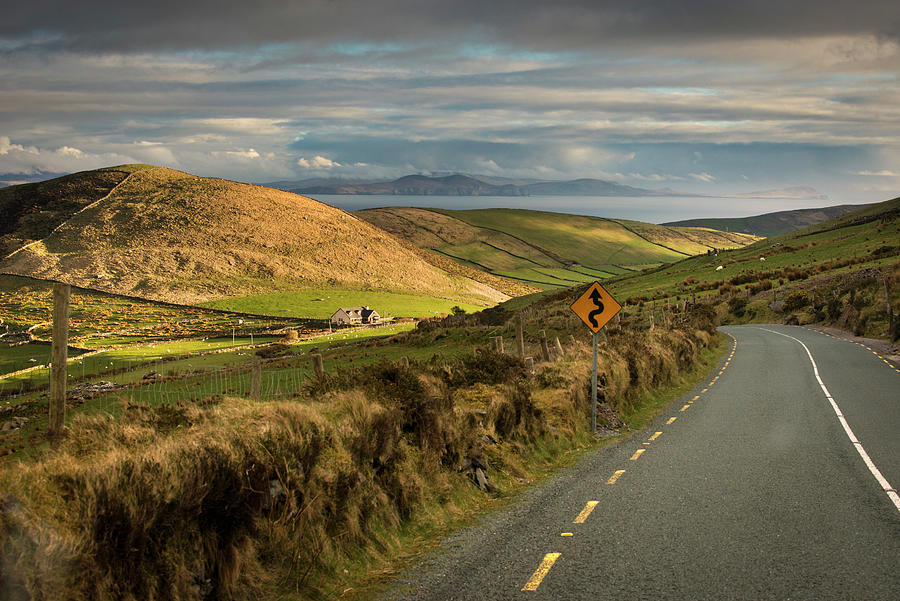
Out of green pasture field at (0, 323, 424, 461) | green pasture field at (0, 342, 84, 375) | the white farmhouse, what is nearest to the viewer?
green pasture field at (0, 323, 424, 461)

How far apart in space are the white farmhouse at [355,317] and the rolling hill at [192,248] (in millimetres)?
32760

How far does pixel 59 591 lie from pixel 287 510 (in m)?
2.49

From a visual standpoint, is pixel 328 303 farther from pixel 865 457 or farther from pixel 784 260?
pixel 865 457

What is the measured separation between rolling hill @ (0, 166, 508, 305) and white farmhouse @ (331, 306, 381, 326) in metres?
32.8

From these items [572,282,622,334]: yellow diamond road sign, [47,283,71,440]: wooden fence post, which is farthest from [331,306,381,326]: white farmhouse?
[47,283,71,440]: wooden fence post

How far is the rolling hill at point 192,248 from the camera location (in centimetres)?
15588

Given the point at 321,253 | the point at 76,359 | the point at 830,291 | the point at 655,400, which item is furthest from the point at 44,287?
the point at 655,400

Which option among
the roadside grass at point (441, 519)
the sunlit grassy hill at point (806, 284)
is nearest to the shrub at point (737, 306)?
the sunlit grassy hill at point (806, 284)

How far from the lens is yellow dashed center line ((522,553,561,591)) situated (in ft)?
23.8

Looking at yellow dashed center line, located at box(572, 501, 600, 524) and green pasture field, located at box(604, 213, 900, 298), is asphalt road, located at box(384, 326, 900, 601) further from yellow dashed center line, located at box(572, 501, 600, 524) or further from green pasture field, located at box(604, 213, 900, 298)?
green pasture field, located at box(604, 213, 900, 298)

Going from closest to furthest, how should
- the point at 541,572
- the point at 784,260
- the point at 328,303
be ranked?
the point at 541,572
the point at 784,260
the point at 328,303

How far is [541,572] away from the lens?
25.1 ft

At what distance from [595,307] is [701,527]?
28.9 ft

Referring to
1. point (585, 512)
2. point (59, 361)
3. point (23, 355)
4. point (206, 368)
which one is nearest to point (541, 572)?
point (585, 512)
